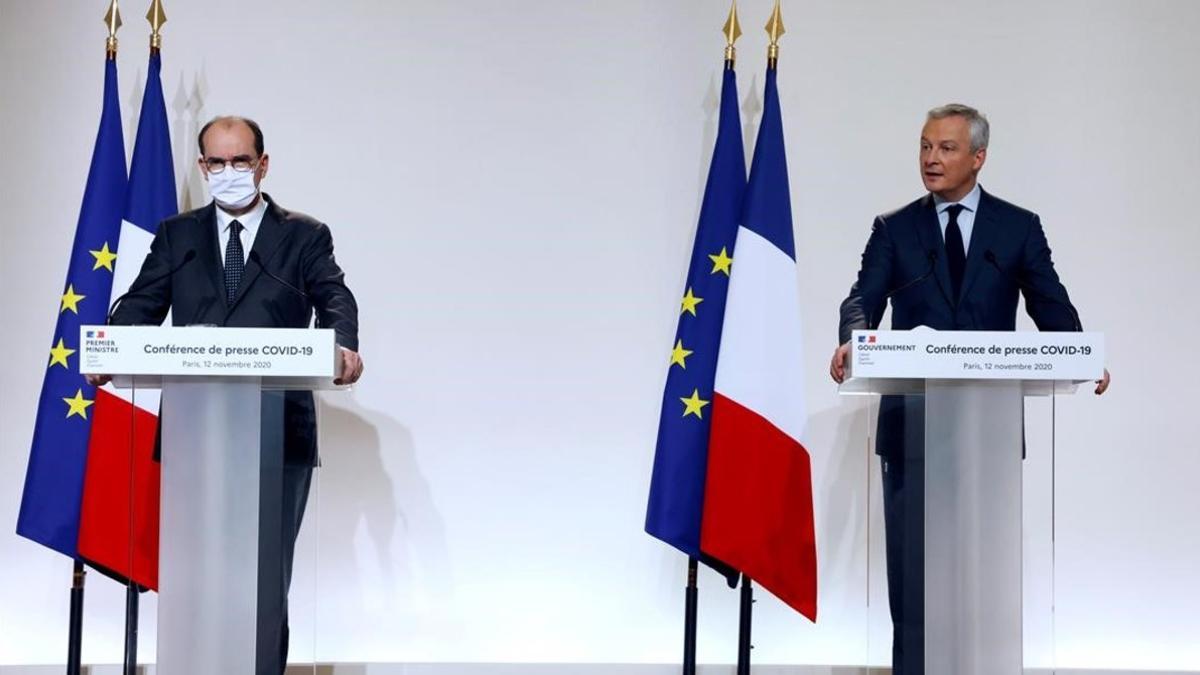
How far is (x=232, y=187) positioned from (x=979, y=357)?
1.98m

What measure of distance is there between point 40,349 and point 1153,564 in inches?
159

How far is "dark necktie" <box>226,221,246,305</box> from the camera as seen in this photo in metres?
3.77

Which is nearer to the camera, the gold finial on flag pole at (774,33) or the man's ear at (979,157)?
the man's ear at (979,157)

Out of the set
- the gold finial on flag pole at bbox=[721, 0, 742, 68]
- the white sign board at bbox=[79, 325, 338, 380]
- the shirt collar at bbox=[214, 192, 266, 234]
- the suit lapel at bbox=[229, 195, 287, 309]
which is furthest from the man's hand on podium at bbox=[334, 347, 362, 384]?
the gold finial on flag pole at bbox=[721, 0, 742, 68]

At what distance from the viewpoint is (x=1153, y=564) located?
5.04 meters

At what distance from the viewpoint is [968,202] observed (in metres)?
3.87

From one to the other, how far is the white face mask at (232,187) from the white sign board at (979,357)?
1.73 metres

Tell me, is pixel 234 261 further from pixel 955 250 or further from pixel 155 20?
pixel 955 250

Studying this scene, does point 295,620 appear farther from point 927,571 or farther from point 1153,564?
point 1153,564

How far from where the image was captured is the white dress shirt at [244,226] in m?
3.81

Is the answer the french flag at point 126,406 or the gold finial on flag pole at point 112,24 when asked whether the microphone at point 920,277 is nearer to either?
the french flag at point 126,406

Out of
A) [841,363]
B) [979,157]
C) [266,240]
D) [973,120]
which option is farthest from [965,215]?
[266,240]

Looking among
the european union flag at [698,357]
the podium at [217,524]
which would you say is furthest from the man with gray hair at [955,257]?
the podium at [217,524]

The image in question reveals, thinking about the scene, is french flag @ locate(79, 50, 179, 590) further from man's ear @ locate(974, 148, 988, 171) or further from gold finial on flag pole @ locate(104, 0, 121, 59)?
man's ear @ locate(974, 148, 988, 171)
